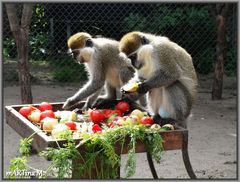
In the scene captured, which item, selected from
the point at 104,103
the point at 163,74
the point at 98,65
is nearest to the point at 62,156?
the point at 163,74

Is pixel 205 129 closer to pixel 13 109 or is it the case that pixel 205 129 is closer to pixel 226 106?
pixel 226 106

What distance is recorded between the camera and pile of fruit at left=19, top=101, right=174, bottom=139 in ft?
12.3

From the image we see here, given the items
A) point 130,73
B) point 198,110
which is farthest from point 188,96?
point 198,110

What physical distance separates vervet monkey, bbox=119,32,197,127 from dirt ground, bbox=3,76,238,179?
4.92 feet

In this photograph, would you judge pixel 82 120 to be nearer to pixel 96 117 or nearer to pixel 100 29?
pixel 96 117

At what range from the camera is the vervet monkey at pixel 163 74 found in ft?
14.5

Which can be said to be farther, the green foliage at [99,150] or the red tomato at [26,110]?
the red tomato at [26,110]

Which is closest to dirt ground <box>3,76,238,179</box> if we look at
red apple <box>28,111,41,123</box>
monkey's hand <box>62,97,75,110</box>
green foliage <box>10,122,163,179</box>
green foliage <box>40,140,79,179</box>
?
monkey's hand <box>62,97,75,110</box>

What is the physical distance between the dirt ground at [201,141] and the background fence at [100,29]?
0.67m

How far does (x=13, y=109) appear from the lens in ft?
14.9

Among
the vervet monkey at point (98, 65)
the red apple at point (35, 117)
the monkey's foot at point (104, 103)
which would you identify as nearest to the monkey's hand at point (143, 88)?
the monkey's foot at point (104, 103)

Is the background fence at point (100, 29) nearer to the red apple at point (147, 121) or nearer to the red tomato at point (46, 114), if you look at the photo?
the red tomato at point (46, 114)

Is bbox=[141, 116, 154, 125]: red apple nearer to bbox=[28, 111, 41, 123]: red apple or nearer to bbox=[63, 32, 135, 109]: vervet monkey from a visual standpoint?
bbox=[28, 111, 41, 123]: red apple

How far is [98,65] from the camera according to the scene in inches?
207
